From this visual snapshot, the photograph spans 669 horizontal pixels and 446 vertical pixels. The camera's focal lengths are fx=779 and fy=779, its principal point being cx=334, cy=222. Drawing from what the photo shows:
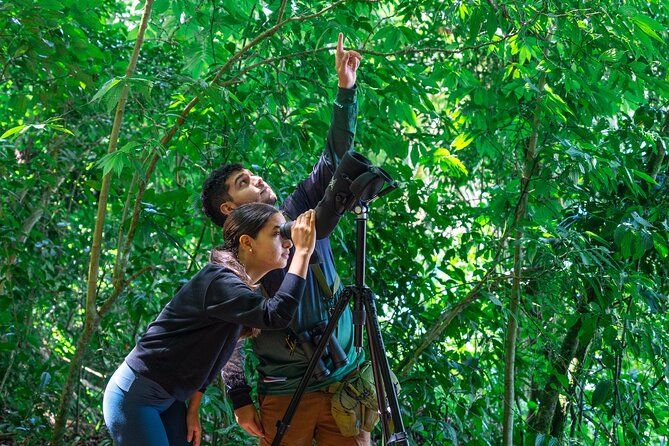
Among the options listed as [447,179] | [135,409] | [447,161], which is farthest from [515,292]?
[135,409]

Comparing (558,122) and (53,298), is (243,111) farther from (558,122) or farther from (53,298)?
(53,298)

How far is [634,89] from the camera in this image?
2.61m

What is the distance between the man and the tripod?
0.48 feet

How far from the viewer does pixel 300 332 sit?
1875 millimetres

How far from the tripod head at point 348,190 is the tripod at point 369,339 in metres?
0.03

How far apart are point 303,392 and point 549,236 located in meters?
1.21

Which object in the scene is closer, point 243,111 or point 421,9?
point 243,111

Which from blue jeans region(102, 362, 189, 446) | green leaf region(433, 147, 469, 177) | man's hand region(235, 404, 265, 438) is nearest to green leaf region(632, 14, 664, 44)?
green leaf region(433, 147, 469, 177)

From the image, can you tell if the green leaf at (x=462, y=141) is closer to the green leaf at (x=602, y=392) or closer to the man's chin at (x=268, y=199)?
the green leaf at (x=602, y=392)

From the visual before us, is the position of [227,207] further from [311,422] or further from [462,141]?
[462,141]

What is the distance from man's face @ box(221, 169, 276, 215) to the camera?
80.4 inches

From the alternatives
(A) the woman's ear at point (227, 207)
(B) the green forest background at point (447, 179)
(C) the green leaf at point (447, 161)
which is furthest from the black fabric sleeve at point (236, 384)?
(C) the green leaf at point (447, 161)

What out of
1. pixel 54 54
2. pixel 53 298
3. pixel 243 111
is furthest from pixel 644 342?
pixel 53 298

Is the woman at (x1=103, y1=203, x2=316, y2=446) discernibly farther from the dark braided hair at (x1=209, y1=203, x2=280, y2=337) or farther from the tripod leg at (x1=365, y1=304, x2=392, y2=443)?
the tripod leg at (x1=365, y1=304, x2=392, y2=443)
